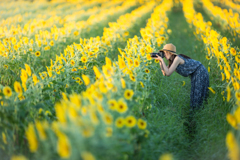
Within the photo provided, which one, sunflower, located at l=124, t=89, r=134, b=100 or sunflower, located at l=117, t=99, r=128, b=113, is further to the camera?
sunflower, located at l=124, t=89, r=134, b=100

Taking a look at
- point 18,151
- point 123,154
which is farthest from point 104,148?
point 18,151

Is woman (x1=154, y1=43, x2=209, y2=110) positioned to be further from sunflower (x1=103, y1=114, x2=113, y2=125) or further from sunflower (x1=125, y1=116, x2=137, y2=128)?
sunflower (x1=103, y1=114, x2=113, y2=125)

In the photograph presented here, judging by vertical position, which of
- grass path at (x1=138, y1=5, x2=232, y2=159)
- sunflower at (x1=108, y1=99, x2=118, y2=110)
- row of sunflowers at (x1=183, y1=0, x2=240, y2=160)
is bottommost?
grass path at (x1=138, y1=5, x2=232, y2=159)

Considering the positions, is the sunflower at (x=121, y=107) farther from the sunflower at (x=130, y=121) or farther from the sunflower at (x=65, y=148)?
the sunflower at (x=65, y=148)

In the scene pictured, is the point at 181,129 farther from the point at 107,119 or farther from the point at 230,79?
the point at 107,119

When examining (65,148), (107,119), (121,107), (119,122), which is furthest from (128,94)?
(65,148)

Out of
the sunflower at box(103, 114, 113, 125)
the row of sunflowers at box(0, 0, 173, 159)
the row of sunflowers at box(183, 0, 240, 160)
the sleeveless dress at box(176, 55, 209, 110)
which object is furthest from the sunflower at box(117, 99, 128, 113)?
the sleeveless dress at box(176, 55, 209, 110)

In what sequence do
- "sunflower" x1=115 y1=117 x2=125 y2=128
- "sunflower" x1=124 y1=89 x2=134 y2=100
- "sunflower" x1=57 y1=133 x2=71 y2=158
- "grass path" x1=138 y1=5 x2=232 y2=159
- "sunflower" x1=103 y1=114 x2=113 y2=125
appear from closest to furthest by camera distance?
"sunflower" x1=57 y1=133 x2=71 y2=158
"sunflower" x1=103 y1=114 x2=113 y2=125
"sunflower" x1=115 y1=117 x2=125 y2=128
"sunflower" x1=124 y1=89 x2=134 y2=100
"grass path" x1=138 y1=5 x2=232 y2=159

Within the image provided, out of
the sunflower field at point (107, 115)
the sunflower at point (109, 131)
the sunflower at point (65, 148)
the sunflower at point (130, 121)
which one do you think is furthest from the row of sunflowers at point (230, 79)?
the sunflower at point (65, 148)

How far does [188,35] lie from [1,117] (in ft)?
25.2

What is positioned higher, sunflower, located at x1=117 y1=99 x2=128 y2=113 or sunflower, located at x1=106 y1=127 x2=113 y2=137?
sunflower, located at x1=117 y1=99 x2=128 y2=113

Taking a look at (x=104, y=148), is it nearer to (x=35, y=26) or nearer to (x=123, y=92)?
(x=123, y=92)

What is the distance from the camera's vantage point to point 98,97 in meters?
1.56

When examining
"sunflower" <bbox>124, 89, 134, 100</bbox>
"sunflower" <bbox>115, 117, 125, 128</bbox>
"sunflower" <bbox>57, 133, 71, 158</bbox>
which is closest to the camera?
"sunflower" <bbox>57, 133, 71, 158</bbox>
